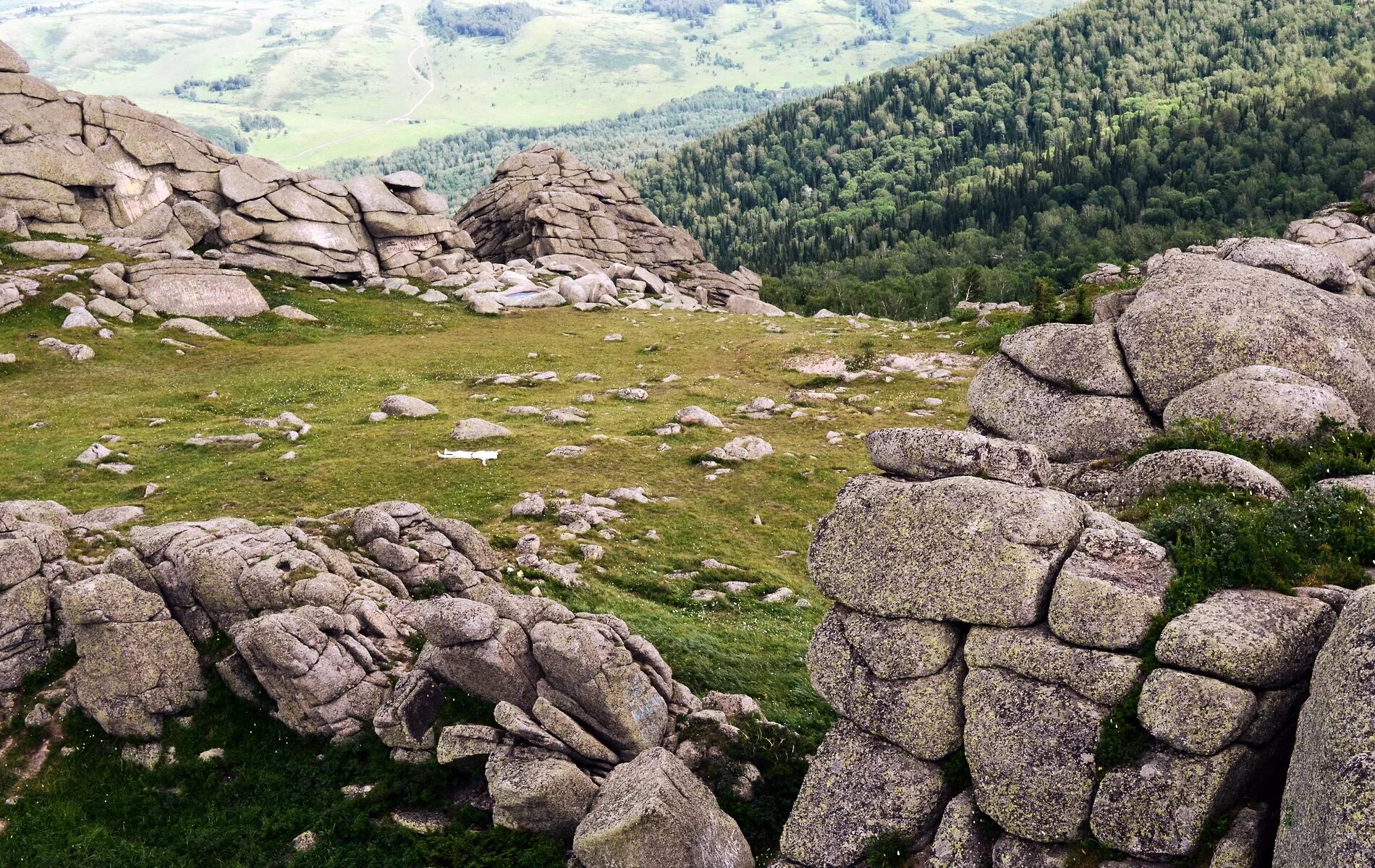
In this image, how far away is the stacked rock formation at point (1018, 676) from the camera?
14367mm

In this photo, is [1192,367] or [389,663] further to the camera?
[389,663]

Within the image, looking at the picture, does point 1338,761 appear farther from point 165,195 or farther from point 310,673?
point 165,195

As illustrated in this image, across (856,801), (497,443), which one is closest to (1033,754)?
(856,801)

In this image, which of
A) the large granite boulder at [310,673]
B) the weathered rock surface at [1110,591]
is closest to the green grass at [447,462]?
the large granite boulder at [310,673]

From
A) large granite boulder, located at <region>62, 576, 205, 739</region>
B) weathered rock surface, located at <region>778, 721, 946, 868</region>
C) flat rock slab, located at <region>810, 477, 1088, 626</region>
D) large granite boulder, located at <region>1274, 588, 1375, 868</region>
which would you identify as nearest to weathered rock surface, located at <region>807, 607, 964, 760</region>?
weathered rock surface, located at <region>778, 721, 946, 868</region>

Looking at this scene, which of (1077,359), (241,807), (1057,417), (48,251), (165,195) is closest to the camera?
(241,807)

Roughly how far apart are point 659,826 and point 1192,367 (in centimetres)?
1788

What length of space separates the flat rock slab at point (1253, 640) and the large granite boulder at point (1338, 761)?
0.72m

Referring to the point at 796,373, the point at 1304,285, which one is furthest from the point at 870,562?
the point at 796,373

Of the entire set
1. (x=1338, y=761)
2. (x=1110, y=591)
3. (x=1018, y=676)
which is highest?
(x=1338, y=761)

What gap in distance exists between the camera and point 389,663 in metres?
26.1

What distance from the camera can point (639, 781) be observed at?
1977cm

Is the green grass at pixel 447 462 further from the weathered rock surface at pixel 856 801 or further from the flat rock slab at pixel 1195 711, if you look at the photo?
the flat rock slab at pixel 1195 711

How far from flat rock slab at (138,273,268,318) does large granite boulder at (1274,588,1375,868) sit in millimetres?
76502
